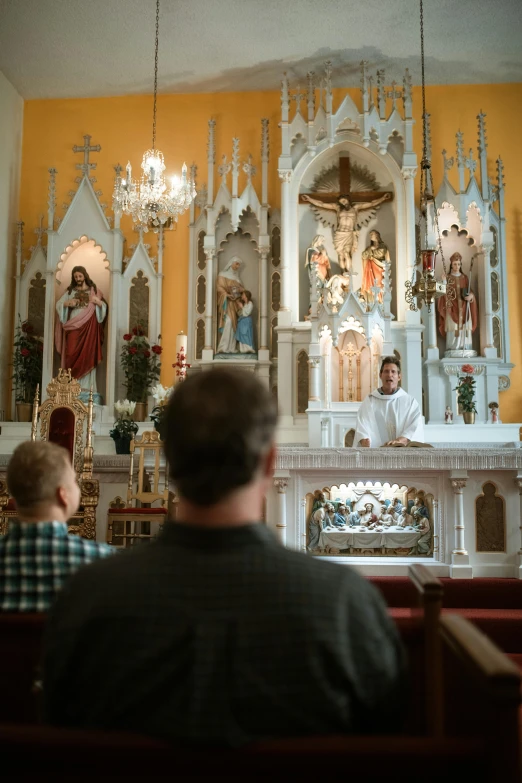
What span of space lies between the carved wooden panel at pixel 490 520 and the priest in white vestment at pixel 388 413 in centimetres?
120

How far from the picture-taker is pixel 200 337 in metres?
10.3

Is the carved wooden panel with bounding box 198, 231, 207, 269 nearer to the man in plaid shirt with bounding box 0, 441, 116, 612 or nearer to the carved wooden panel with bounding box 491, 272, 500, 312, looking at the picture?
the carved wooden panel with bounding box 491, 272, 500, 312

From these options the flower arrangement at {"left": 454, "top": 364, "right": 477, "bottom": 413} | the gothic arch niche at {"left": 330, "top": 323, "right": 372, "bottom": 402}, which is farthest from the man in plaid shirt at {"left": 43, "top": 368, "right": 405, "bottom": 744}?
the flower arrangement at {"left": 454, "top": 364, "right": 477, "bottom": 413}

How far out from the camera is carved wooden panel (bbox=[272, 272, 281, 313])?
1022 centimetres

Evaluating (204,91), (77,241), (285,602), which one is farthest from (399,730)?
(204,91)

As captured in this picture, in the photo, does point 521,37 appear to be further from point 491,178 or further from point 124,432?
point 124,432

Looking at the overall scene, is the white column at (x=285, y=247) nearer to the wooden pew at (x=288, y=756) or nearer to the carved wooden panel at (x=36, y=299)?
the carved wooden panel at (x=36, y=299)

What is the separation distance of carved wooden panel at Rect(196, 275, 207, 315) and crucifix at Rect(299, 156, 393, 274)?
1736mm

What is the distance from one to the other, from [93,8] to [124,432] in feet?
18.2

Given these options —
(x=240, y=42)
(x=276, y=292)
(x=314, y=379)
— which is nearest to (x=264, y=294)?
(x=276, y=292)

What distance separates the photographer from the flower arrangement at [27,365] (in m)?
10.1

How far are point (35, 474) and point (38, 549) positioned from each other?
0.81 feet

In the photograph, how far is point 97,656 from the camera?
49.7 inches

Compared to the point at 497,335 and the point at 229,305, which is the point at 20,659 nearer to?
the point at 229,305
